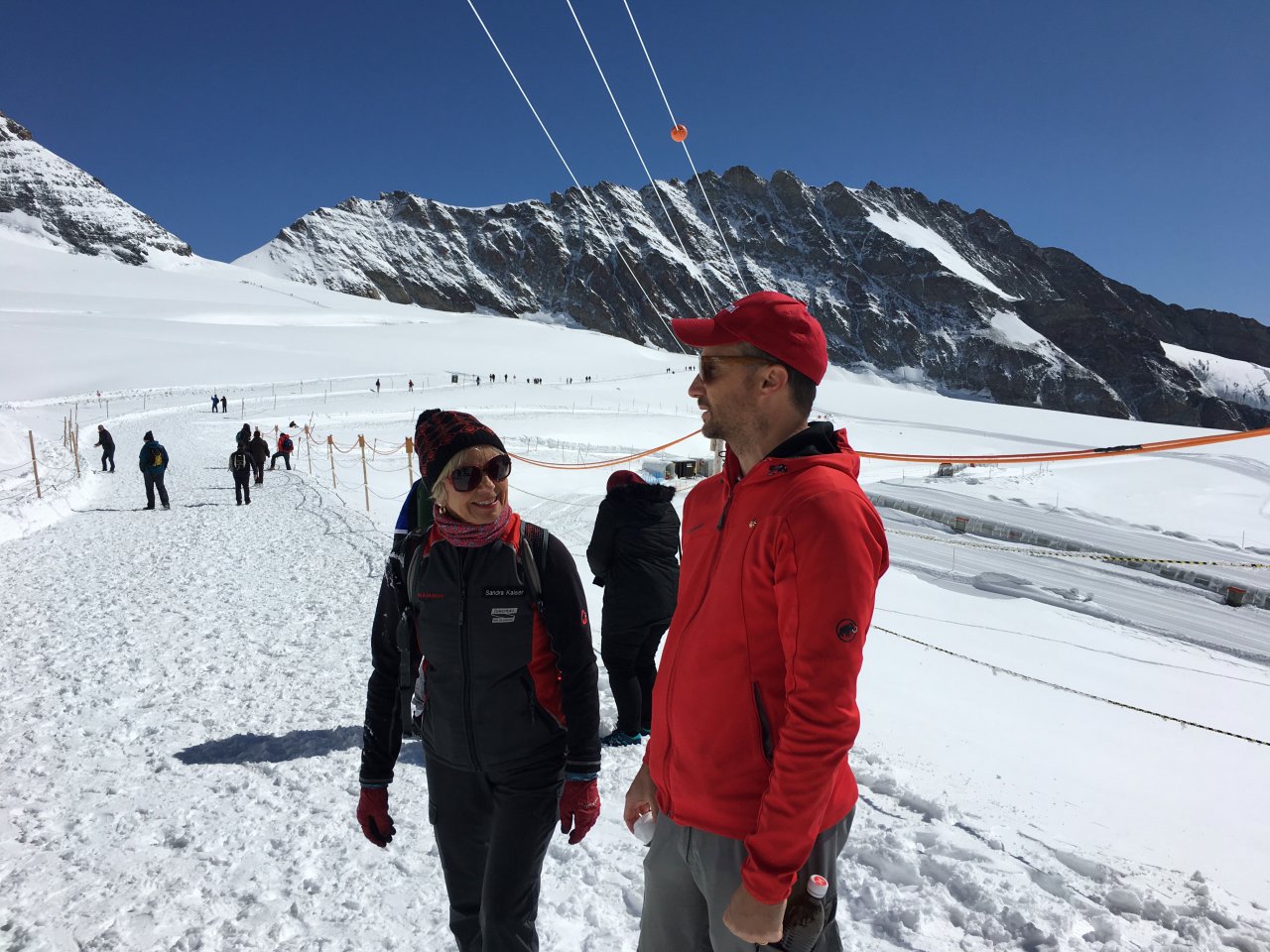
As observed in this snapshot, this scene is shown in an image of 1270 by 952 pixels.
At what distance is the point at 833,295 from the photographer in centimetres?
18338

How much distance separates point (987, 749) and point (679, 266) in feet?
612

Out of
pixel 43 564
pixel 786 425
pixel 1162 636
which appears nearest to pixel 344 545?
pixel 43 564

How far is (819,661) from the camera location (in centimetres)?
135

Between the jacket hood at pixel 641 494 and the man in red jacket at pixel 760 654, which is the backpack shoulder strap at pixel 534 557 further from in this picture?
the jacket hood at pixel 641 494

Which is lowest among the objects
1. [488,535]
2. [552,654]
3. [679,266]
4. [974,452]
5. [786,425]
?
[974,452]

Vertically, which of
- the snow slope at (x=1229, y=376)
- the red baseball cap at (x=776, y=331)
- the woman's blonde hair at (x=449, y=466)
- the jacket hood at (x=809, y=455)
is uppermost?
the snow slope at (x=1229, y=376)

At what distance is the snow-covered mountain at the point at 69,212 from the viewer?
122 meters

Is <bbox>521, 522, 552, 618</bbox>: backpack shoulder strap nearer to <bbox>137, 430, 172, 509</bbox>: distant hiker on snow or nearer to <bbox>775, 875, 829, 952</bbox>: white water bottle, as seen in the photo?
<bbox>775, 875, 829, 952</bbox>: white water bottle

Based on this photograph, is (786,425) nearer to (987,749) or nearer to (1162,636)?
(987,749)

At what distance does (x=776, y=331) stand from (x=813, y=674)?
777mm

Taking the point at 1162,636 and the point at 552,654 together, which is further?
the point at 1162,636

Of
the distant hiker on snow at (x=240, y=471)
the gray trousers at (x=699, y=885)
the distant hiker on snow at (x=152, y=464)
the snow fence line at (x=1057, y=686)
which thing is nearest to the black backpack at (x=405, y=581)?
the gray trousers at (x=699, y=885)

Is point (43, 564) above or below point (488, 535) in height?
below

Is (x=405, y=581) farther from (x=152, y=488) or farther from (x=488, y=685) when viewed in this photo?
(x=152, y=488)
